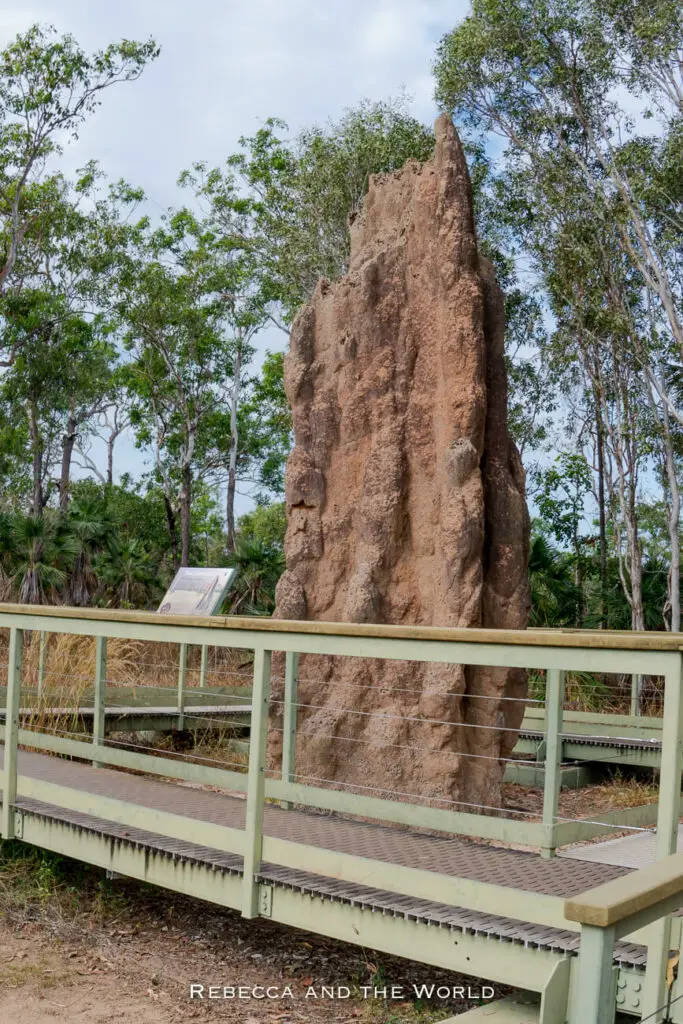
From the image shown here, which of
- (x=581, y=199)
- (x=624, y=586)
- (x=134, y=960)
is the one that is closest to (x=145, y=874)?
(x=134, y=960)

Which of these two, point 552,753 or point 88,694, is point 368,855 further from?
point 88,694

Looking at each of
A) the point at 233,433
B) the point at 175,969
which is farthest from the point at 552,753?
the point at 233,433

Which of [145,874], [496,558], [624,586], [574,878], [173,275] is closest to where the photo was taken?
[574,878]

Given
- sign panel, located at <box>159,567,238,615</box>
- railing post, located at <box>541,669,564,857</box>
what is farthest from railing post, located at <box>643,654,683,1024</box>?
sign panel, located at <box>159,567,238,615</box>

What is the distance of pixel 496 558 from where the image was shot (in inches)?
303

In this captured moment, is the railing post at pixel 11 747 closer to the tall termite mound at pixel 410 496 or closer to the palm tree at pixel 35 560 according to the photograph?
the tall termite mound at pixel 410 496

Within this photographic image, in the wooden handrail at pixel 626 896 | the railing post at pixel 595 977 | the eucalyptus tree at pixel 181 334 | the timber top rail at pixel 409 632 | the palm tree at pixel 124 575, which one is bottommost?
the palm tree at pixel 124 575

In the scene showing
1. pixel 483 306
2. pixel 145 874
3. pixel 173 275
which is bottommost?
pixel 145 874

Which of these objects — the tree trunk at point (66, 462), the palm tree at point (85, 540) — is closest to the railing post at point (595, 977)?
the palm tree at point (85, 540)

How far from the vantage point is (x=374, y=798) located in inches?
206

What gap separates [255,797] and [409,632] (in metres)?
1.03

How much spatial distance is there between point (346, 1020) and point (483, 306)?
492cm

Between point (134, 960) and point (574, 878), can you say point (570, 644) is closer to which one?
point (574, 878)

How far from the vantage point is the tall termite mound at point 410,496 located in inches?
290
